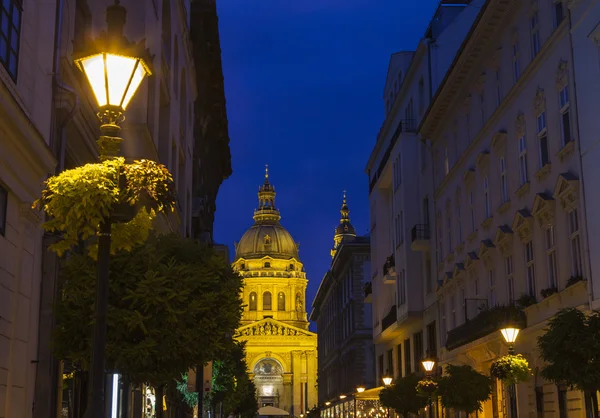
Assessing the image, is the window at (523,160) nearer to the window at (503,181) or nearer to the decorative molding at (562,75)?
the window at (503,181)

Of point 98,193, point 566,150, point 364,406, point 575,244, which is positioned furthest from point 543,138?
point 364,406

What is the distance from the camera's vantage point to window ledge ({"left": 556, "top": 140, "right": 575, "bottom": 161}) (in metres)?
22.9

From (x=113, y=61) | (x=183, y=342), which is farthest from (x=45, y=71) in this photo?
(x=113, y=61)

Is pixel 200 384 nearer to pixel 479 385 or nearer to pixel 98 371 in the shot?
pixel 479 385

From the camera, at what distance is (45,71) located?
1516 cm

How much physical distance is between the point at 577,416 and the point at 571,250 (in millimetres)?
4020

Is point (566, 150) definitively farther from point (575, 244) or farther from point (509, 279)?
point (509, 279)

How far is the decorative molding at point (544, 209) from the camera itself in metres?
24.9

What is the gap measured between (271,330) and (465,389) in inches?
5517

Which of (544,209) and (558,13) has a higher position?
(558,13)

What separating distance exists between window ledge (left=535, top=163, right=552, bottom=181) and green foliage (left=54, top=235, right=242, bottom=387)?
11.9m

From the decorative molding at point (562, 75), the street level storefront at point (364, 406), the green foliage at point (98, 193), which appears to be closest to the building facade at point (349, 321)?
the street level storefront at point (364, 406)

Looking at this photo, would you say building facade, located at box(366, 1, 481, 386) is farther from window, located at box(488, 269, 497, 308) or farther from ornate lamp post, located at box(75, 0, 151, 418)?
ornate lamp post, located at box(75, 0, 151, 418)

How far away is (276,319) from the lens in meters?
174
